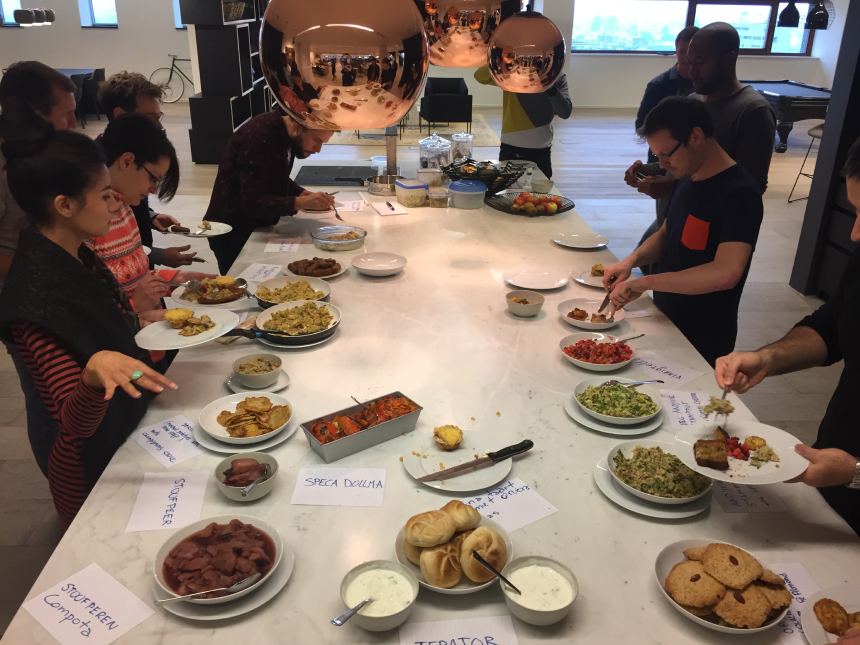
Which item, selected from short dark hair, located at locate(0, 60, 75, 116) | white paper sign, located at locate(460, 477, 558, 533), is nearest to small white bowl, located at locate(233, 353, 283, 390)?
white paper sign, located at locate(460, 477, 558, 533)

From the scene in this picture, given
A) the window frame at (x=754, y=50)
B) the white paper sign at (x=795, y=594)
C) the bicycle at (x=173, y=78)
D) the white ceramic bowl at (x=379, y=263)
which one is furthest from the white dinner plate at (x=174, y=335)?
the bicycle at (x=173, y=78)

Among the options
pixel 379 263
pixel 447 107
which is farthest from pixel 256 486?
pixel 447 107

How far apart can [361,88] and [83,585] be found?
106cm

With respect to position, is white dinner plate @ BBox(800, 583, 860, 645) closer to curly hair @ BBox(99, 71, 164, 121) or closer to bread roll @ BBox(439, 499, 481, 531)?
bread roll @ BBox(439, 499, 481, 531)

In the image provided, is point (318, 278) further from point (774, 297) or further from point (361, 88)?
point (774, 297)

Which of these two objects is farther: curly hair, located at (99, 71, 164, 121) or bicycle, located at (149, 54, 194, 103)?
bicycle, located at (149, 54, 194, 103)

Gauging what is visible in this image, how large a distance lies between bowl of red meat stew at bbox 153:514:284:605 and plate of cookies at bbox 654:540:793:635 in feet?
2.45

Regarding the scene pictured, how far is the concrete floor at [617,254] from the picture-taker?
253 centimetres

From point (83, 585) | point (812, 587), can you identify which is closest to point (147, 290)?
point (83, 585)

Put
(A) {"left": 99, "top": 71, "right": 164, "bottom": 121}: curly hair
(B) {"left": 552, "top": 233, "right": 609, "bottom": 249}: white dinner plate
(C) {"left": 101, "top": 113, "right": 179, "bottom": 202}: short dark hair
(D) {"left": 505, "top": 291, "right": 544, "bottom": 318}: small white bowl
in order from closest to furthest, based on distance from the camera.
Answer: (C) {"left": 101, "top": 113, "right": 179, "bottom": 202}: short dark hair → (D) {"left": 505, "top": 291, "right": 544, "bottom": 318}: small white bowl → (B) {"left": 552, "top": 233, "right": 609, "bottom": 249}: white dinner plate → (A) {"left": 99, "top": 71, "right": 164, "bottom": 121}: curly hair

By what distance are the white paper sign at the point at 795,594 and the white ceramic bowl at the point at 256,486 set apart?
41.2 inches

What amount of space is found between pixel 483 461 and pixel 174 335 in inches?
37.2

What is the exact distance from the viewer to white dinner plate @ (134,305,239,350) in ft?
5.71

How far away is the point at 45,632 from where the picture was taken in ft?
3.65
